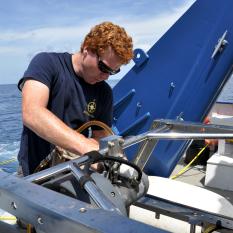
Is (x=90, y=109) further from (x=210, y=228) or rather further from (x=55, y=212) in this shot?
(x=55, y=212)

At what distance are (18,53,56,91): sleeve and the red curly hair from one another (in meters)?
0.26

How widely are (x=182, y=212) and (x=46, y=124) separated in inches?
38.3

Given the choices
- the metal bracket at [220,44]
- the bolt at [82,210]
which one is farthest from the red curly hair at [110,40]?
the metal bracket at [220,44]

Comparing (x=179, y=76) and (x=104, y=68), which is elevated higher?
(x=104, y=68)

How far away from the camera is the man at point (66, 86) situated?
1.84 metres

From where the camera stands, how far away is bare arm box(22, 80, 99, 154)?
5.39 feet

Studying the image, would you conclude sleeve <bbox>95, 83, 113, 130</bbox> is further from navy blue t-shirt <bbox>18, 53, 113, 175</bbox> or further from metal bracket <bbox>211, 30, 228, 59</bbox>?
metal bracket <bbox>211, 30, 228, 59</bbox>

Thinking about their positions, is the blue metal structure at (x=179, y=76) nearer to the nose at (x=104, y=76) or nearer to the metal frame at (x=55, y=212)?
the nose at (x=104, y=76)

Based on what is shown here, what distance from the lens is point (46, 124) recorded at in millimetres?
1729

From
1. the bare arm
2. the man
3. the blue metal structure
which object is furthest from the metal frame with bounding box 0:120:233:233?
the blue metal structure

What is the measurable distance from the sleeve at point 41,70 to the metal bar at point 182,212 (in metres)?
0.94

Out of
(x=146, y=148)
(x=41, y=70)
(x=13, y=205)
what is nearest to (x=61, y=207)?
(x=13, y=205)

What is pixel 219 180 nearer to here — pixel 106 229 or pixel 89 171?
pixel 89 171

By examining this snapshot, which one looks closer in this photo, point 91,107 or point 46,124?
point 46,124
